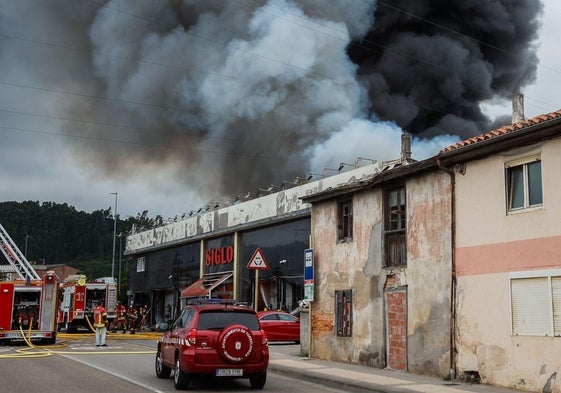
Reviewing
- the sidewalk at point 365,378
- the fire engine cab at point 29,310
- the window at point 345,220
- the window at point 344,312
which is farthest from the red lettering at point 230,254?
the window at point 344,312

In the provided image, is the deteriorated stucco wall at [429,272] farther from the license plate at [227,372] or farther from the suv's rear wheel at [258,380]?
the license plate at [227,372]

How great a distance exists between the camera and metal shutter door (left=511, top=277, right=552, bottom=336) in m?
12.4

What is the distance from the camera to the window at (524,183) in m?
13.0

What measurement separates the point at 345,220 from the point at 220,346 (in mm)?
7864

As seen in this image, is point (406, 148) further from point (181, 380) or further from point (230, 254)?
point (181, 380)

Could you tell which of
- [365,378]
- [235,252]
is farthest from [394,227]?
[235,252]

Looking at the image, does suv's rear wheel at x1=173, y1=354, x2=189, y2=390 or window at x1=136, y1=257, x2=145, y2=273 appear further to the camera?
window at x1=136, y1=257, x2=145, y2=273

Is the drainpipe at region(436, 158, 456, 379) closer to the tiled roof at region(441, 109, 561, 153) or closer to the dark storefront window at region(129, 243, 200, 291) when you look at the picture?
the tiled roof at region(441, 109, 561, 153)

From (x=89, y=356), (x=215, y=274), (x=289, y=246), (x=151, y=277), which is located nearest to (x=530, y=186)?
(x=89, y=356)

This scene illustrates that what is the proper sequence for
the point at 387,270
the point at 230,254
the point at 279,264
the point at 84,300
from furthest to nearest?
the point at 84,300, the point at 230,254, the point at 279,264, the point at 387,270

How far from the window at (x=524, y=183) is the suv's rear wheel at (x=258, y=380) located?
585cm

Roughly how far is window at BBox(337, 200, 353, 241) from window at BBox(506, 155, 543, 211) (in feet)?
19.6

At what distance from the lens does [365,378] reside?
14578mm

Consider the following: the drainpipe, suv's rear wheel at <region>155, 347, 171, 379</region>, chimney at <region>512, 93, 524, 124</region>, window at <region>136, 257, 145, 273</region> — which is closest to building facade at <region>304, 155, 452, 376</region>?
the drainpipe
